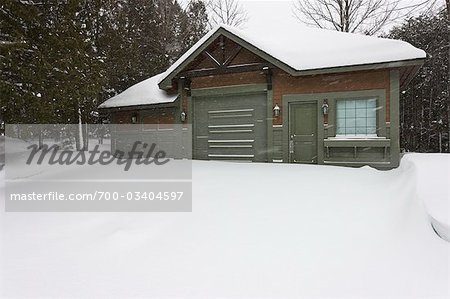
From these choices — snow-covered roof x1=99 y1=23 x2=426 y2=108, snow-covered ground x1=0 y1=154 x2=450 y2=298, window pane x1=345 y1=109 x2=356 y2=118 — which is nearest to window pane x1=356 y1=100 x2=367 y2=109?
window pane x1=345 y1=109 x2=356 y2=118

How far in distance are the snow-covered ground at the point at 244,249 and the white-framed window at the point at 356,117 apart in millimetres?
3956

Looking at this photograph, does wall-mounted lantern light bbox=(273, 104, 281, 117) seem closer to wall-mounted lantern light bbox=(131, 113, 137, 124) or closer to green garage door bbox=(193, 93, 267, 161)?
green garage door bbox=(193, 93, 267, 161)

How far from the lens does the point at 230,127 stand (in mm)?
10844

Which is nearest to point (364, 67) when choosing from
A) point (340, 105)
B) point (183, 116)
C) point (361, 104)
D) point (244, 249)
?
point (361, 104)

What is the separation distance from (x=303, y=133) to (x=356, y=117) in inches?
60.7

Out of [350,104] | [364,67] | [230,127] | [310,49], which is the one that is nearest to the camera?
[364,67]

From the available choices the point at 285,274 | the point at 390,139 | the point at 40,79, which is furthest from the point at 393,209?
the point at 40,79

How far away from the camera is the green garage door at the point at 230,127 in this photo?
411 inches

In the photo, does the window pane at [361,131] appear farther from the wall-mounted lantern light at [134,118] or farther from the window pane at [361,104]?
the wall-mounted lantern light at [134,118]

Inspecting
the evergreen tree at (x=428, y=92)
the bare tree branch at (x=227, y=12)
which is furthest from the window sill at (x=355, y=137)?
the bare tree branch at (x=227, y=12)

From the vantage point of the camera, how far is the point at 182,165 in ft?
30.7

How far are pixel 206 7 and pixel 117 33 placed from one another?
34.2 feet

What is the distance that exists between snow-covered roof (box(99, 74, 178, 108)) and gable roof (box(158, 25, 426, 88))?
2.30ft

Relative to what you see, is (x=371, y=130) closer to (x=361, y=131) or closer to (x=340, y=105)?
(x=361, y=131)
